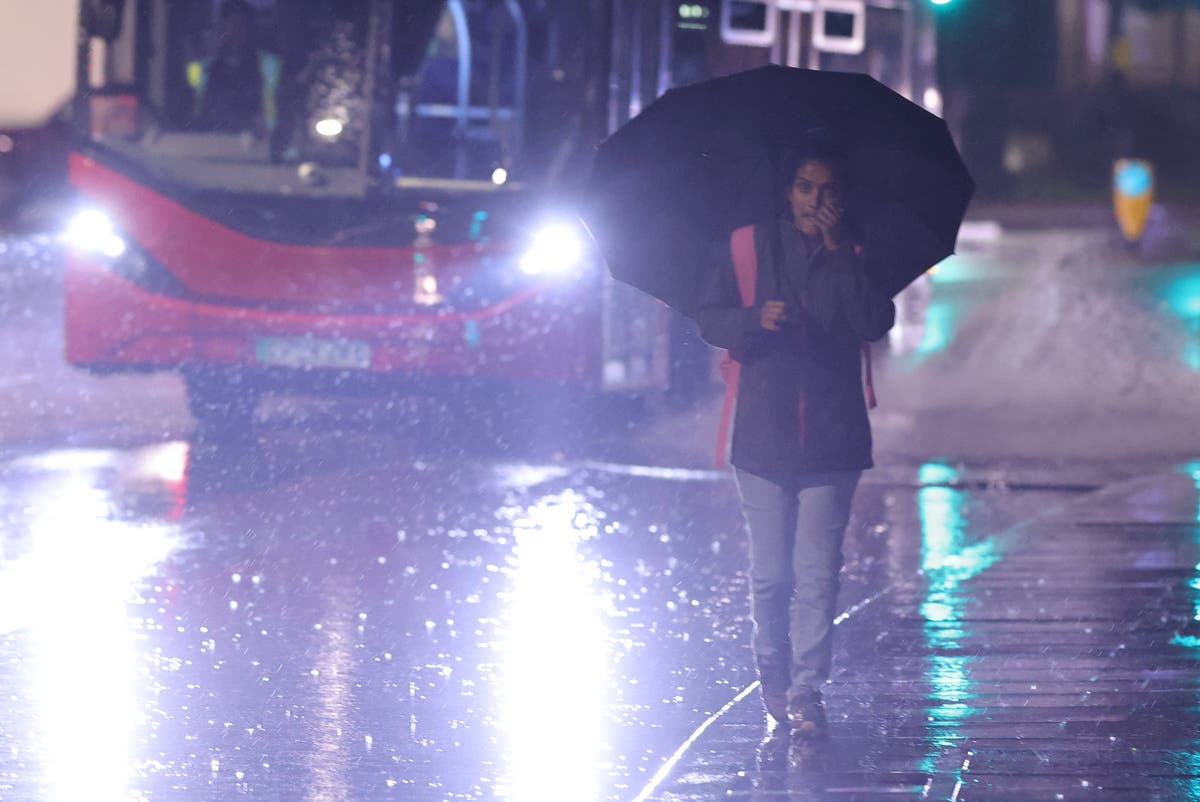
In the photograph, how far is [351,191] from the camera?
12.1 m

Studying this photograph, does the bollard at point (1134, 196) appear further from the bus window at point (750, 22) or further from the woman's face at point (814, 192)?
the woman's face at point (814, 192)

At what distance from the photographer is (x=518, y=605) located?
750cm

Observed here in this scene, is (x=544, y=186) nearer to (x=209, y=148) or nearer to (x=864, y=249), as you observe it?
(x=209, y=148)

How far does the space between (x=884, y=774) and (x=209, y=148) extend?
779 cm

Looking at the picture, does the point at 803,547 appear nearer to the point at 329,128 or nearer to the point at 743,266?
the point at 743,266

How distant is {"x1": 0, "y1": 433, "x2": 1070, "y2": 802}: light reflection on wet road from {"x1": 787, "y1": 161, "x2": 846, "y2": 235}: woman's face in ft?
4.85

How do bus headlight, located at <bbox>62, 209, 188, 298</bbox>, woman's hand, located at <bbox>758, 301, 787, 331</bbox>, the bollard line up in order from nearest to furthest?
woman's hand, located at <bbox>758, 301, 787, 331</bbox> → bus headlight, located at <bbox>62, 209, 188, 298</bbox> → the bollard

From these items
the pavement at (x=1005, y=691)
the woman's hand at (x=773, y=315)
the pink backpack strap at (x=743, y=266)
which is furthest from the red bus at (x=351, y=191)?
the woman's hand at (x=773, y=315)

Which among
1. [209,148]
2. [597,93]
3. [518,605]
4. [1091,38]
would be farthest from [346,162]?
[1091,38]

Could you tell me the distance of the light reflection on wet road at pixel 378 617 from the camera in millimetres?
5418

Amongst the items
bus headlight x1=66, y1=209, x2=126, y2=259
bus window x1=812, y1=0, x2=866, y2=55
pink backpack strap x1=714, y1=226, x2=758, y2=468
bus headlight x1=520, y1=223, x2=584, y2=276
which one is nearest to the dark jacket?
pink backpack strap x1=714, y1=226, x2=758, y2=468

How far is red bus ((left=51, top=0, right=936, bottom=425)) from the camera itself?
468 inches

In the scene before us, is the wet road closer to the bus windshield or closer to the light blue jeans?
the light blue jeans

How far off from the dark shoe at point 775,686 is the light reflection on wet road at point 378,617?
0.75ft
